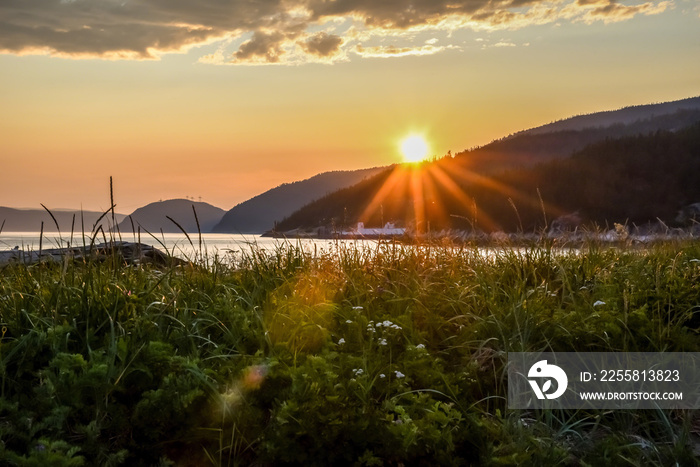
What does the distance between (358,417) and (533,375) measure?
1.49 meters

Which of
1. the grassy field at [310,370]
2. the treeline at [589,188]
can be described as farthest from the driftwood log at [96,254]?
the treeline at [589,188]

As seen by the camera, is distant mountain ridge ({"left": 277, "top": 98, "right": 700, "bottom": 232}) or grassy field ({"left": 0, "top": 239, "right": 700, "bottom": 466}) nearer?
grassy field ({"left": 0, "top": 239, "right": 700, "bottom": 466})

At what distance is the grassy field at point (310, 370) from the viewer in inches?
124

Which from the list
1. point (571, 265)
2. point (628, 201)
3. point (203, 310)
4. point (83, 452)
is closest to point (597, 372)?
point (571, 265)

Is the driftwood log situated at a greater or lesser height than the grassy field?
greater

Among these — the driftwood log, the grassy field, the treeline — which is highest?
the treeline

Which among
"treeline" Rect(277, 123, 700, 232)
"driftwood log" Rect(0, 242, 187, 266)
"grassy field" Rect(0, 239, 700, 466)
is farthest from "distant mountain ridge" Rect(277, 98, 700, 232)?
"grassy field" Rect(0, 239, 700, 466)

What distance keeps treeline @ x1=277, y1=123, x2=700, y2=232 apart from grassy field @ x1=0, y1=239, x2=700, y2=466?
79527 mm

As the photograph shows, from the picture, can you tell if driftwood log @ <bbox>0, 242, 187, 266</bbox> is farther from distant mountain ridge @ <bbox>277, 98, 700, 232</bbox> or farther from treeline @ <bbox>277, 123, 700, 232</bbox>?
treeline @ <bbox>277, 123, 700, 232</bbox>

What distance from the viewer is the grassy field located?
315 cm

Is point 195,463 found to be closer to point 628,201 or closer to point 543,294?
point 543,294

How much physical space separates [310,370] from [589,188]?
374 ft

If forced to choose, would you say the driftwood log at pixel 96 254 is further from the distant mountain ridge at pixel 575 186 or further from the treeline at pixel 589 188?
the treeline at pixel 589 188

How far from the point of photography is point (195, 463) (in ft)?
10.9
